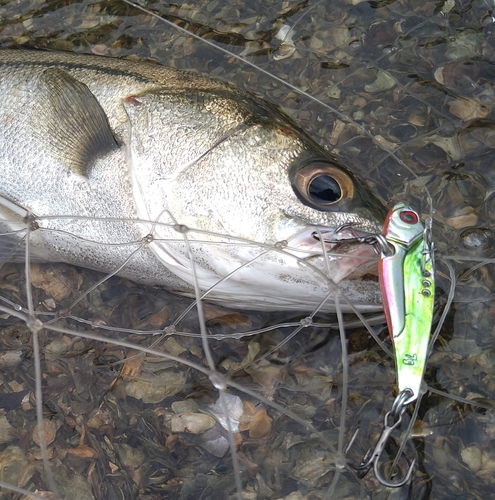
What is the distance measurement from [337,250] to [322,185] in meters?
0.24

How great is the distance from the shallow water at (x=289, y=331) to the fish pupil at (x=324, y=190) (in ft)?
1.48

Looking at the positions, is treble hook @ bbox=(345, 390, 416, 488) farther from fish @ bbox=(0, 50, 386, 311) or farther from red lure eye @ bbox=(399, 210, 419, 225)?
red lure eye @ bbox=(399, 210, 419, 225)

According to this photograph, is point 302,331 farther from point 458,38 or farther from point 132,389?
point 458,38

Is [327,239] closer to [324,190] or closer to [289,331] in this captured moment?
[324,190]

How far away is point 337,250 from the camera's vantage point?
1966mm

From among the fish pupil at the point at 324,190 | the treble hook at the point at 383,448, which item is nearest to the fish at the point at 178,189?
the fish pupil at the point at 324,190

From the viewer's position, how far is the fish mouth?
1943mm

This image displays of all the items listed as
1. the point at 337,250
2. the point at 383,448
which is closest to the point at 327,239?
the point at 337,250

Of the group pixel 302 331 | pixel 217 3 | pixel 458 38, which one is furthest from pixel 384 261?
pixel 217 3

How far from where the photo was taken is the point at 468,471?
2004 mm

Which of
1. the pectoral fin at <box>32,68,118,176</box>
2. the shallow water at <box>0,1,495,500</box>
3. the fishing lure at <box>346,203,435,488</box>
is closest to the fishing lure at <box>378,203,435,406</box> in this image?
the fishing lure at <box>346,203,435,488</box>

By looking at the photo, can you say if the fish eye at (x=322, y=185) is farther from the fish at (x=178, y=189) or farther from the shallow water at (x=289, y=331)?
the shallow water at (x=289, y=331)

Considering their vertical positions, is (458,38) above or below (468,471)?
above

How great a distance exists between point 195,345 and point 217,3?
184 centimetres
